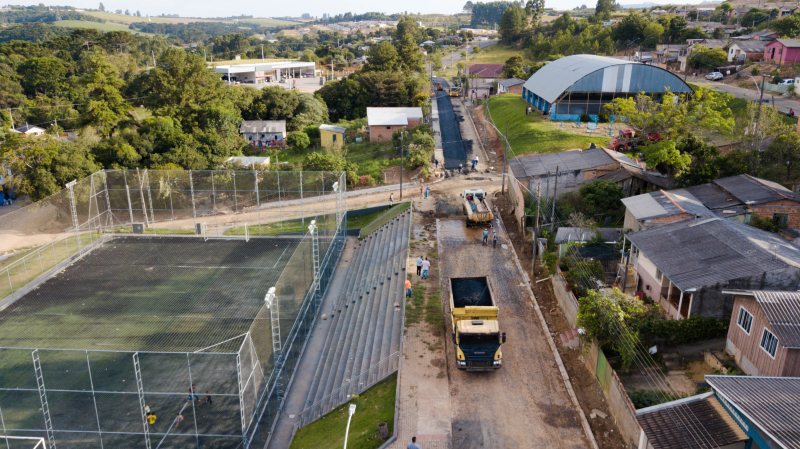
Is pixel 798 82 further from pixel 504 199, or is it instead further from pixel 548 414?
pixel 548 414

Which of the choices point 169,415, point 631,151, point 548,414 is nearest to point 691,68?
point 631,151

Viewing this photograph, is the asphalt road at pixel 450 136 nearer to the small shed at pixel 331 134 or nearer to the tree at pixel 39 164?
the small shed at pixel 331 134

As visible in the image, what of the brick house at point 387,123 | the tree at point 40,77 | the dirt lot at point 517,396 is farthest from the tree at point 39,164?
the tree at point 40,77

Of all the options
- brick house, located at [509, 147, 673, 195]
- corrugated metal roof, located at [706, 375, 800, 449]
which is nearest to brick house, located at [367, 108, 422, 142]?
brick house, located at [509, 147, 673, 195]

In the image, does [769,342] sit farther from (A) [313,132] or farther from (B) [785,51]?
(B) [785,51]

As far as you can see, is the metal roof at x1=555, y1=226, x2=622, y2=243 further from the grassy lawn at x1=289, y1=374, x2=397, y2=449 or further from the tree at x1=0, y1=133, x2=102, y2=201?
the tree at x1=0, y1=133, x2=102, y2=201

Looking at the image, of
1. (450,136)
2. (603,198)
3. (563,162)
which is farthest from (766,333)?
(450,136)

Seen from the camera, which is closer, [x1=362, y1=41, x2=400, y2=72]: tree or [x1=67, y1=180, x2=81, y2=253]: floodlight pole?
[x1=67, y1=180, x2=81, y2=253]: floodlight pole
